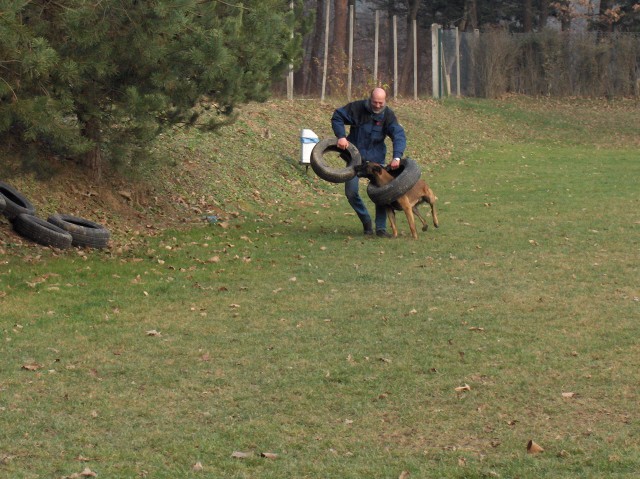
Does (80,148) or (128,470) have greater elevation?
(80,148)

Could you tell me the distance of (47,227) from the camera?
12016mm

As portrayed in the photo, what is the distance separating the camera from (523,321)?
888 cm

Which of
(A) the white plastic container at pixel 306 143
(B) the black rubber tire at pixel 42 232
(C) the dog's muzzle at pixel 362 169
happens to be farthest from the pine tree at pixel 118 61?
(A) the white plastic container at pixel 306 143

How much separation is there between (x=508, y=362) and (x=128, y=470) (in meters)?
3.23

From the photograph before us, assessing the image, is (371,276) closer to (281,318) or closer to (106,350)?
(281,318)

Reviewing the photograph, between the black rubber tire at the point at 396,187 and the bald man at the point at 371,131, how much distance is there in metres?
0.24

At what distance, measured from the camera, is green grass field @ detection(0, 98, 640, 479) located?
5.82 m

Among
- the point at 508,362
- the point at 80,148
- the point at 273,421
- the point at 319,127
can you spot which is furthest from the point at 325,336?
the point at 319,127

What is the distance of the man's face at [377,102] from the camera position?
44.5 ft

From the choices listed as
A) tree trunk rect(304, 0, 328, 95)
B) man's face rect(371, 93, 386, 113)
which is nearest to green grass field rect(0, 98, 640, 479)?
man's face rect(371, 93, 386, 113)

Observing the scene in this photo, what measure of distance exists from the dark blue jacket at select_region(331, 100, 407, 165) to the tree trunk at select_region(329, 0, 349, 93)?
15.3m

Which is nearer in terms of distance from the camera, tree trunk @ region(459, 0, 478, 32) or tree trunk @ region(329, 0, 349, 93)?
tree trunk @ region(329, 0, 349, 93)

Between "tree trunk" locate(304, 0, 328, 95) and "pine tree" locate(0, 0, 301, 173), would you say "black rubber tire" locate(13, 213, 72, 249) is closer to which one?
"pine tree" locate(0, 0, 301, 173)

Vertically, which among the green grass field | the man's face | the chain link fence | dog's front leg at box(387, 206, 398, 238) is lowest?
the green grass field
